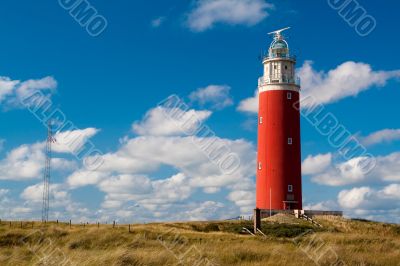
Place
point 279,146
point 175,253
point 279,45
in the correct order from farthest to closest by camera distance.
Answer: point 279,45
point 279,146
point 175,253

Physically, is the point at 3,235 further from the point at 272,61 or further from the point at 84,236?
the point at 272,61

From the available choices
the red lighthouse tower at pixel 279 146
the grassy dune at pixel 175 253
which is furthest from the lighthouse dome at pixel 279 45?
the grassy dune at pixel 175 253

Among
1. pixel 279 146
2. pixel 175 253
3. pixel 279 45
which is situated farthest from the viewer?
pixel 279 45

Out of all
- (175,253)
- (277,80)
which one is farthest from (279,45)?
(175,253)

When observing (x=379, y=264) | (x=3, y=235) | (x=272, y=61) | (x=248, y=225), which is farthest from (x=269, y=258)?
(x=272, y=61)

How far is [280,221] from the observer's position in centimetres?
4781

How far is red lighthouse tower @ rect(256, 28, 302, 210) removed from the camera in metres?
51.5

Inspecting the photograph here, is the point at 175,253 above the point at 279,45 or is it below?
below

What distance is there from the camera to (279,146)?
5194 centimetres

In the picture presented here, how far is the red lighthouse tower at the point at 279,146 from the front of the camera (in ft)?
169

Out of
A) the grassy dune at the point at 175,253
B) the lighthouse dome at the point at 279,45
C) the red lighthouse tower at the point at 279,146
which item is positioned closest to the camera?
the grassy dune at the point at 175,253

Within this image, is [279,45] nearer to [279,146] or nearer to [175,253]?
[279,146]

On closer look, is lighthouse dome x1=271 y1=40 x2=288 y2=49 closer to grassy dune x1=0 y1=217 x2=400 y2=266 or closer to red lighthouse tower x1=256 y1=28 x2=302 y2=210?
red lighthouse tower x1=256 y1=28 x2=302 y2=210

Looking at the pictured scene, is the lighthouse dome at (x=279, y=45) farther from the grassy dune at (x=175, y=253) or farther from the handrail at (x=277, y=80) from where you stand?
the grassy dune at (x=175, y=253)
